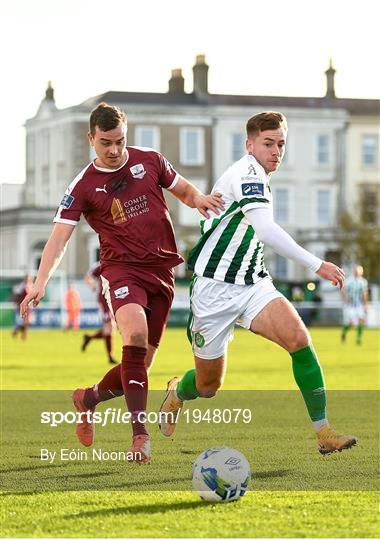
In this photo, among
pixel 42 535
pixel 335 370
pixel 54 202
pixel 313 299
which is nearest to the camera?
pixel 42 535

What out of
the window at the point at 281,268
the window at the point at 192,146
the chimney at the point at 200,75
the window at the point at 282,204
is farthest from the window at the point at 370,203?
the chimney at the point at 200,75

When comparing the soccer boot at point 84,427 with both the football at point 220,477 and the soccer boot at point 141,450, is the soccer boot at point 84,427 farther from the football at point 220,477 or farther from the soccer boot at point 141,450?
the football at point 220,477

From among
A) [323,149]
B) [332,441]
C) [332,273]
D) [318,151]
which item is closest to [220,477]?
[332,441]

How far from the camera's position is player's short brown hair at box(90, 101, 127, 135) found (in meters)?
8.98

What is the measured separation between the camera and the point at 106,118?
8.98 m

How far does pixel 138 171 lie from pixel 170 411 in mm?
1894

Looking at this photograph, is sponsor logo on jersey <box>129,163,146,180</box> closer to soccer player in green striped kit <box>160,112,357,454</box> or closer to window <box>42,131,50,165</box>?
Result: soccer player in green striped kit <box>160,112,357,454</box>

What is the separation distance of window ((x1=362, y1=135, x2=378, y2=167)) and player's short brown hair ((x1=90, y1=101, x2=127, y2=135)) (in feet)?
244

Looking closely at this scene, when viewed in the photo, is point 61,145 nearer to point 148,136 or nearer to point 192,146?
point 148,136

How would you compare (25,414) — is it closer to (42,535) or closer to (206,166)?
(42,535)

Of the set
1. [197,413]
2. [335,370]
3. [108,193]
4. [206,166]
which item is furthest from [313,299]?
[108,193]

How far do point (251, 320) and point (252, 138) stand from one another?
3.93 ft

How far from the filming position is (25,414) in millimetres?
13836

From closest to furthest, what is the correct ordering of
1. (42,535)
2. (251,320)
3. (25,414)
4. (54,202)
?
(42,535), (251,320), (25,414), (54,202)
